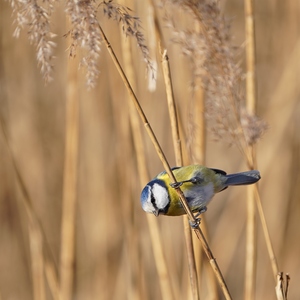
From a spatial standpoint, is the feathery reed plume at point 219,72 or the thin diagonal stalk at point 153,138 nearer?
the thin diagonal stalk at point 153,138

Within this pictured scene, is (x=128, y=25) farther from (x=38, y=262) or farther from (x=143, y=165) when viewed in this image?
(x=38, y=262)

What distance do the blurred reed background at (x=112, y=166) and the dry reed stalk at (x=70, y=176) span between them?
210 millimetres

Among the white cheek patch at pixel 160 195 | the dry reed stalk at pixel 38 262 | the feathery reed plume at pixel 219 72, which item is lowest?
the dry reed stalk at pixel 38 262

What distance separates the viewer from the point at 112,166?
2.33m

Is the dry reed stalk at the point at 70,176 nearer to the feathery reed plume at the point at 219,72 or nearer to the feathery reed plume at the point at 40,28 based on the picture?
the feathery reed plume at the point at 219,72

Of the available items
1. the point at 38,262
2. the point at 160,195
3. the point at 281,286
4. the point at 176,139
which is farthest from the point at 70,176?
the point at 281,286

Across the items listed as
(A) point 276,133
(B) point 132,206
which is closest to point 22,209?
(B) point 132,206

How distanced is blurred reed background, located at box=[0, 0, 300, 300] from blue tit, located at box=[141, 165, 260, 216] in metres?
0.70

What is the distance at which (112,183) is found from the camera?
2.25 meters

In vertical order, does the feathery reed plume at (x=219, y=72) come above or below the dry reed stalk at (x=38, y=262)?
above

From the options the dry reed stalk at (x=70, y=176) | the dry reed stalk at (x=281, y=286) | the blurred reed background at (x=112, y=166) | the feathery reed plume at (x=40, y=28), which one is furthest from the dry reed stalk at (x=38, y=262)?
the dry reed stalk at (x=281, y=286)

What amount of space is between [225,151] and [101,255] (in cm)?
76

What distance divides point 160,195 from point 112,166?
4.08 feet

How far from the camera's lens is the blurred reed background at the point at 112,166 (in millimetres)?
2129
